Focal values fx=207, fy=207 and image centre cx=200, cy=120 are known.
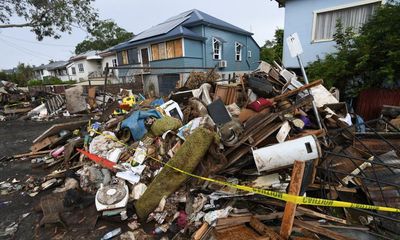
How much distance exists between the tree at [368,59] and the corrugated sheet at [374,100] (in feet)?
0.63

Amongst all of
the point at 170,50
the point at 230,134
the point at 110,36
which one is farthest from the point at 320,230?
the point at 110,36

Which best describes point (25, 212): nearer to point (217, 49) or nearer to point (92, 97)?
point (92, 97)

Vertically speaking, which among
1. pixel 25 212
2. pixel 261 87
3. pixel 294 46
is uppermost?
pixel 294 46

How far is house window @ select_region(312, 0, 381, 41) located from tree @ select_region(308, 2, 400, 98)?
86 centimetres

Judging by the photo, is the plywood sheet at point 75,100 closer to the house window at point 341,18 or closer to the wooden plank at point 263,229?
the wooden plank at point 263,229

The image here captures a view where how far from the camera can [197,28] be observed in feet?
49.9

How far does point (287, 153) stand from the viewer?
2.73 meters

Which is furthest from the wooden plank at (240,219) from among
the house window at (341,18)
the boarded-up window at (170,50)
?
the boarded-up window at (170,50)

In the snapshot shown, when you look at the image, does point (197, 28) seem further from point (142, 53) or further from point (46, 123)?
point (46, 123)

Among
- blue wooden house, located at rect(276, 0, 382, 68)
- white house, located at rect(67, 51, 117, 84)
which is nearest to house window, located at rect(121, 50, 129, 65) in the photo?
white house, located at rect(67, 51, 117, 84)

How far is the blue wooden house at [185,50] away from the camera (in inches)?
535

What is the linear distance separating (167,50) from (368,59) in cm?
1205

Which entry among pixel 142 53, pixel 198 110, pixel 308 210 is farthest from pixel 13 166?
pixel 142 53

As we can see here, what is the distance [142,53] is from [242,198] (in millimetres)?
16115
